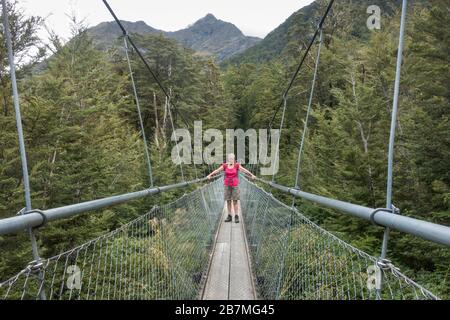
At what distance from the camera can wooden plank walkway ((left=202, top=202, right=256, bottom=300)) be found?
2.77 meters

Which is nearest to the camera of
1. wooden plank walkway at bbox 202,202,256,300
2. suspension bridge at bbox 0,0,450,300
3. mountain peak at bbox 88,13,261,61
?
suspension bridge at bbox 0,0,450,300

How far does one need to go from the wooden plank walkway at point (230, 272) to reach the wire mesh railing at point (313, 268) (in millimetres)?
121

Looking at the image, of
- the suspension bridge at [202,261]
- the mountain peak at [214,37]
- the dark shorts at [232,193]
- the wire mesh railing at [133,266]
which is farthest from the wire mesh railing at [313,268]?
the mountain peak at [214,37]

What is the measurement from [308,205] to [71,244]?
14.4 ft

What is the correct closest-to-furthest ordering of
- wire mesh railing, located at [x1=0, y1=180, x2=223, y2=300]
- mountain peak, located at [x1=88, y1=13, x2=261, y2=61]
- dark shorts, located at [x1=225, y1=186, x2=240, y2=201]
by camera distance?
wire mesh railing, located at [x1=0, y1=180, x2=223, y2=300] → dark shorts, located at [x1=225, y1=186, x2=240, y2=201] → mountain peak, located at [x1=88, y1=13, x2=261, y2=61]

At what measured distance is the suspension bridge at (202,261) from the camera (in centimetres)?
89

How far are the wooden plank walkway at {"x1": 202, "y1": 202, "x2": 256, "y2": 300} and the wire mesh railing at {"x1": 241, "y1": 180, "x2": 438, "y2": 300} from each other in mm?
121

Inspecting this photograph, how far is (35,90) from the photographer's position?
568 cm

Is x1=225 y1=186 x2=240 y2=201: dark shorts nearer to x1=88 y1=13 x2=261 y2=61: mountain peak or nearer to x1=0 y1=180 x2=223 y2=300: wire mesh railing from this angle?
x1=0 y1=180 x2=223 y2=300: wire mesh railing

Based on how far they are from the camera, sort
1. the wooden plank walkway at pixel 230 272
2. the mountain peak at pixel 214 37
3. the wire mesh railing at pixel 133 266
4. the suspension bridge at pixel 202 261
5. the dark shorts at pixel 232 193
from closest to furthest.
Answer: the suspension bridge at pixel 202 261, the wire mesh railing at pixel 133 266, the wooden plank walkway at pixel 230 272, the dark shorts at pixel 232 193, the mountain peak at pixel 214 37

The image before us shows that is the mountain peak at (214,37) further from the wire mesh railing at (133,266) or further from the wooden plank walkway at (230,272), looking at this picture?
the wire mesh railing at (133,266)

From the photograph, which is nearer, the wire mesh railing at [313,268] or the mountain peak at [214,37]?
the wire mesh railing at [313,268]

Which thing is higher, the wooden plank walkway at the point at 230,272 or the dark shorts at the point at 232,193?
the dark shorts at the point at 232,193

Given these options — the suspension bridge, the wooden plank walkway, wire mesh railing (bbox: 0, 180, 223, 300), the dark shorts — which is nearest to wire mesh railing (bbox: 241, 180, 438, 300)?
the suspension bridge
